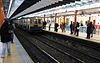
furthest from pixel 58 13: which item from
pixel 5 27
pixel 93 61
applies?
pixel 5 27

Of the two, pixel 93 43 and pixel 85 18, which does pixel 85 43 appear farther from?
pixel 85 18

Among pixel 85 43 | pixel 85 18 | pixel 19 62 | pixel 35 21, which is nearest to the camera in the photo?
pixel 19 62

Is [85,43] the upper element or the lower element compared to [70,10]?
lower

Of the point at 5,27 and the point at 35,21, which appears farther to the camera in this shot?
the point at 35,21

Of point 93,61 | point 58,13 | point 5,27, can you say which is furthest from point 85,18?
point 5,27

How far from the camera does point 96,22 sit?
86.8 feet

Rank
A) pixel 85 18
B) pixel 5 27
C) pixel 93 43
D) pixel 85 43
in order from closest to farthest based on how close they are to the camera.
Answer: pixel 5 27
pixel 93 43
pixel 85 43
pixel 85 18

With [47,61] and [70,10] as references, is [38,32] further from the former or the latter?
[47,61]

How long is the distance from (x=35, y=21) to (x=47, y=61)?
72.5 feet

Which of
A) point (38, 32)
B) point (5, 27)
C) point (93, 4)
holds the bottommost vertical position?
point (38, 32)

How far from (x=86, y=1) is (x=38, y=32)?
40.9 ft

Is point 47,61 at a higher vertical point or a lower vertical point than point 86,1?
lower

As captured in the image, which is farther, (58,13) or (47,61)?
(58,13)

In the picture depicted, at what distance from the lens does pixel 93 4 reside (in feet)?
78.1
